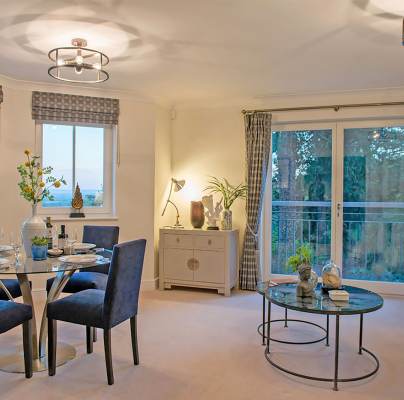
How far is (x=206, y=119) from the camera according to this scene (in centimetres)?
521

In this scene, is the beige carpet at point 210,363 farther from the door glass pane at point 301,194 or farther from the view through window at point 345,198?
the door glass pane at point 301,194

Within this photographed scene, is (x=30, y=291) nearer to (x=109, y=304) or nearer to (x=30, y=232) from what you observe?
(x=30, y=232)

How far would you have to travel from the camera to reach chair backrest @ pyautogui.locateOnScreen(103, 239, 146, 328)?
8.20 ft

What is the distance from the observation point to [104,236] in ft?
12.3

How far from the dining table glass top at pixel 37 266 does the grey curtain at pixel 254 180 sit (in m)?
2.39

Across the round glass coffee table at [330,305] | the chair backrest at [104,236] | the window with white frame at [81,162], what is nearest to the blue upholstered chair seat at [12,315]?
the chair backrest at [104,236]

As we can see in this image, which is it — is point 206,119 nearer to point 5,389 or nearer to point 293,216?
point 293,216

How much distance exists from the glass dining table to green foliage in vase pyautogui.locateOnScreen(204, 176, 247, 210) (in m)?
2.14

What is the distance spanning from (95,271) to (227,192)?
Result: 1998mm

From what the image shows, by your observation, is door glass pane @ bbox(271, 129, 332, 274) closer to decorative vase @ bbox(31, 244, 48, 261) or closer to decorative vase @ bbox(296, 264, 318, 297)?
decorative vase @ bbox(296, 264, 318, 297)

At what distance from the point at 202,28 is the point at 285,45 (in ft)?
2.41

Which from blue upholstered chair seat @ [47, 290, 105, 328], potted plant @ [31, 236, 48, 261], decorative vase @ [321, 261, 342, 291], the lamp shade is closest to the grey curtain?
the lamp shade

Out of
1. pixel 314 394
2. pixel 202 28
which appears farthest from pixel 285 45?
pixel 314 394

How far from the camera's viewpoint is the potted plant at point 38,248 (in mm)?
2777
